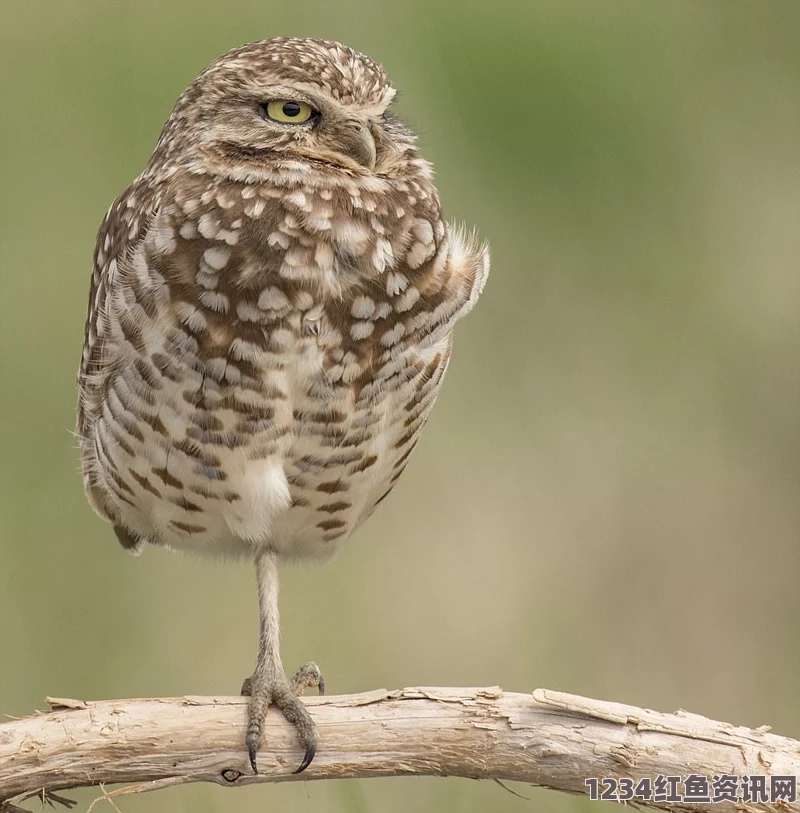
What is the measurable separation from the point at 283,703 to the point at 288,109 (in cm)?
101

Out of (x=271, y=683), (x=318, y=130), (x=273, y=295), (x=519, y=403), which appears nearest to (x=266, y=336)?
(x=273, y=295)

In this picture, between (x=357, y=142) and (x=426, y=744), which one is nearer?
(x=426, y=744)

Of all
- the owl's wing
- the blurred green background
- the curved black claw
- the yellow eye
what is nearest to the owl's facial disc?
the yellow eye

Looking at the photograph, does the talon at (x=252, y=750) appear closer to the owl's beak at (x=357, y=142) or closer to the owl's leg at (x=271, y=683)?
the owl's leg at (x=271, y=683)

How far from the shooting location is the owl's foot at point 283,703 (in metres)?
2.11

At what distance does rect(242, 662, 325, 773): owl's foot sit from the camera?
2113 mm

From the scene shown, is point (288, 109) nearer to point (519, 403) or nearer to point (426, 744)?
point (426, 744)

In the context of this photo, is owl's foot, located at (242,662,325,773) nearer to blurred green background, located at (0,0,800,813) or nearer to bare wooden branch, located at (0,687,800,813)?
bare wooden branch, located at (0,687,800,813)

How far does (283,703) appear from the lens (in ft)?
7.39

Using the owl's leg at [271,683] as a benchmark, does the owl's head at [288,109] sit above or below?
above

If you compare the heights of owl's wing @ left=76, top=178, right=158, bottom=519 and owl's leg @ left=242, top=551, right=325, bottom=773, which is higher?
owl's wing @ left=76, top=178, right=158, bottom=519

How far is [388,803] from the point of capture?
10.3 ft

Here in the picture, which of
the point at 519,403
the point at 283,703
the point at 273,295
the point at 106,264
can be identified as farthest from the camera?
the point at 519,403

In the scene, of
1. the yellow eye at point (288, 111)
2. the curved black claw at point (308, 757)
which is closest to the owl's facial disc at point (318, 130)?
the yellow eye at point (288, 111)
